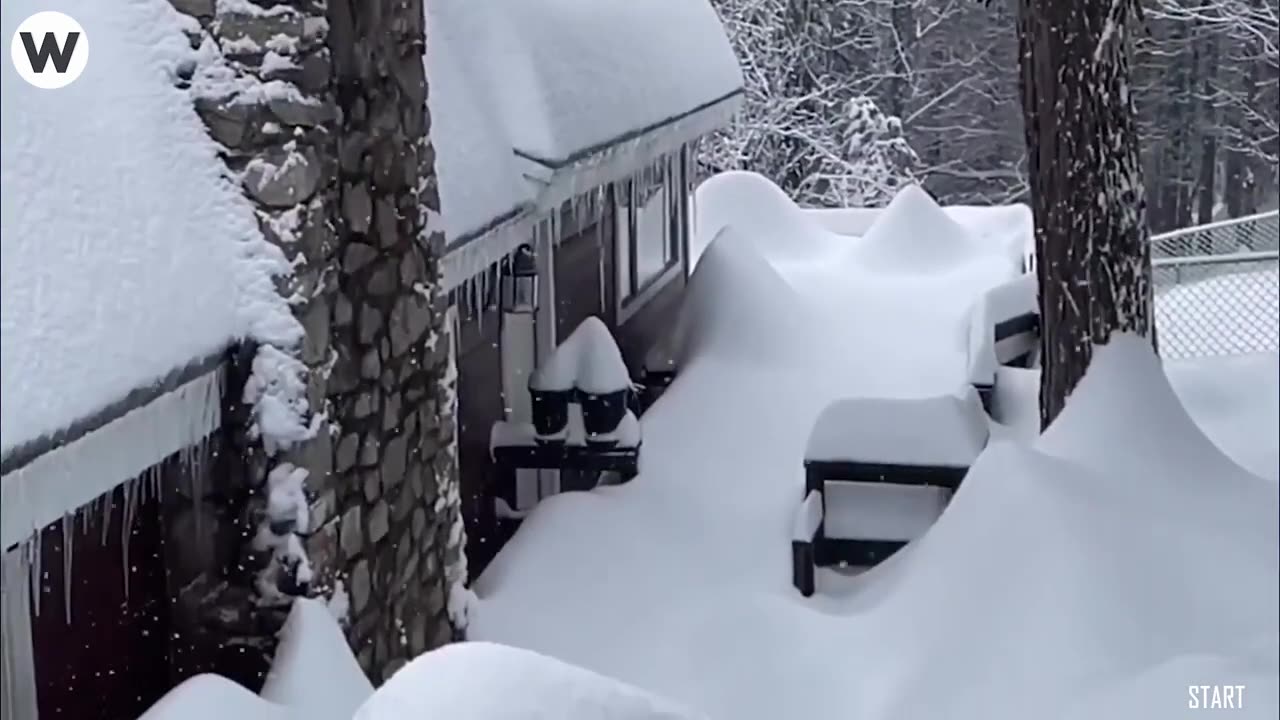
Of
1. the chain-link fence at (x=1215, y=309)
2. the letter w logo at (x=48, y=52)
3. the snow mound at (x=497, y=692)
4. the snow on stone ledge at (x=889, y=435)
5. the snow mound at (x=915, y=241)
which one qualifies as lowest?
the chain-link fence at (x=1215, y=309)

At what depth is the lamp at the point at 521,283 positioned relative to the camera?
6660 millimetres

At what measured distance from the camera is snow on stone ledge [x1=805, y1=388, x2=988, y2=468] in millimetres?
6852

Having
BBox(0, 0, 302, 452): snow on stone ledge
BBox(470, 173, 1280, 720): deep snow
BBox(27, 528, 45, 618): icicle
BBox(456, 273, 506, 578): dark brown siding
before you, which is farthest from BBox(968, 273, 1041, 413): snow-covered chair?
BBox(27, 528, 45, 618): icicle

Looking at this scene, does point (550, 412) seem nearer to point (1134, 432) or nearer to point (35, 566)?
point (1134, 432)

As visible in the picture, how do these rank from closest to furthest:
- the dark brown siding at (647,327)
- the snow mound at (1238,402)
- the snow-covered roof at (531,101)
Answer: the snow-covered roof at (531,101), the snow mound at (1238,402), the dark brown siding at (647,327)

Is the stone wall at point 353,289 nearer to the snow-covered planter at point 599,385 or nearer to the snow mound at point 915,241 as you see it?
the snow-covered planter at point 599,385

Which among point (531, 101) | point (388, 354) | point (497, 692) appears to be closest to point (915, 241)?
point (531, 101)

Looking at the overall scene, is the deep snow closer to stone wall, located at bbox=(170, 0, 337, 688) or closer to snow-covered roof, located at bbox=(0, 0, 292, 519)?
stone wall, located at bbox=(170, 0, 337, 688)

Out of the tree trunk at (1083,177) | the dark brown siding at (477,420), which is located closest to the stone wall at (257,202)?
the dark brown siding at (477,420)

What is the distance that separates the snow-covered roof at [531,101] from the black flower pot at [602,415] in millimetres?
961

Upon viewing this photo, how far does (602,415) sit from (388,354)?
2824 millimetres

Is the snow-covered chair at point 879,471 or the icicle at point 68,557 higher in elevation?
the icicle at point 68,557

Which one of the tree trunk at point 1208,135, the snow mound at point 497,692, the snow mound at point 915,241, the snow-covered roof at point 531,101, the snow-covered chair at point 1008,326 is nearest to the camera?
the snow mound at point 497,692

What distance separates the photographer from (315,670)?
3.59 m
